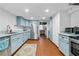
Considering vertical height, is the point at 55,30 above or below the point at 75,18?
Result: below

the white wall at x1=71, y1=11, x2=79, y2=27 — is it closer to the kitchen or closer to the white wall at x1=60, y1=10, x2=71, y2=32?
the kitchen

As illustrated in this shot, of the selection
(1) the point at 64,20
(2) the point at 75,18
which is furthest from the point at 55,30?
(2) the point at 75,18

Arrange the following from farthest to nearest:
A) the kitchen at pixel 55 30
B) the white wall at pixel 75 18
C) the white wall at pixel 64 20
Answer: the white wall at pixel 64 20
the white wall at pixel 75 18
the kitchen at pixel 55 30

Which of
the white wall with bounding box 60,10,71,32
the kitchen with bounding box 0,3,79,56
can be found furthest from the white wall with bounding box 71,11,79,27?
the white wall with bounding box 60,10,71,32

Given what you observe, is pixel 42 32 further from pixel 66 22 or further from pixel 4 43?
pixel 4 43

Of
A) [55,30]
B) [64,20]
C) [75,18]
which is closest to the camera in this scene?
[75,18]

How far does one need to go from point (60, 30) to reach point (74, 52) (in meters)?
2.33

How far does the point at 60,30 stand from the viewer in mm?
5043

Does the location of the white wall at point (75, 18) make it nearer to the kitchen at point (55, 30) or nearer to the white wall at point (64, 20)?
the kitchen at point (55, 30)

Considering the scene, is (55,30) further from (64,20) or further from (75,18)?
(75,18)

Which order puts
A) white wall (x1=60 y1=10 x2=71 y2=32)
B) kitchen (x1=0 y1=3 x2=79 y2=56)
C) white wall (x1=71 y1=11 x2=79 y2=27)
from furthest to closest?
white wall (x1=60 y1=10 x2=71 y2=32) → white wall (x1=71 y1=11 x2=79 y2=27) → kitchen (x1=0 y1=3 x2=79 y2=56)

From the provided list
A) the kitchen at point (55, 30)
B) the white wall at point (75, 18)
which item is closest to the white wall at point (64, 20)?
the kitchen at point (55, 30)

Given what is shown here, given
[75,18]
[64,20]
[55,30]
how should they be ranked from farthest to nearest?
[55,30] < [64,20] < [75,18]

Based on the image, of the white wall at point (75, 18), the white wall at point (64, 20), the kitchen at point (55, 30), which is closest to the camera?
the kitchen at point (55, 30)
